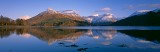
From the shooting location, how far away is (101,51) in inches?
1043

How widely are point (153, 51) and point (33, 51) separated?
45.5 feet

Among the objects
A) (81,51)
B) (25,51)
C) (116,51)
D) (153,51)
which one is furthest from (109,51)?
(25,51)

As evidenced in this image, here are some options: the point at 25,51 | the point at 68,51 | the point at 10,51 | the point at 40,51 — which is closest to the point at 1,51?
the point at 10,51

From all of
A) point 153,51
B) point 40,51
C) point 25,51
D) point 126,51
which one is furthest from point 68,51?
point 153,51

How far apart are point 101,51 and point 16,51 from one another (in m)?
9.88

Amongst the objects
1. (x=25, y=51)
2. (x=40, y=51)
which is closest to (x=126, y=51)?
(x=40, y=51)

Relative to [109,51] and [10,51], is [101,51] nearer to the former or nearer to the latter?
[109,51]

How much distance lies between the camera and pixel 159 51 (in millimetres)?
26078

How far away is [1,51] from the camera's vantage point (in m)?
26.6

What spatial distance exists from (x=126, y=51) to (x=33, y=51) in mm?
10760

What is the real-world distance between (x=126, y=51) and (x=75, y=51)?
5.89 m

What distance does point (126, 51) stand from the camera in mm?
26406

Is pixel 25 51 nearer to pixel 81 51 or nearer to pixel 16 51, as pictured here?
pixel 16 51

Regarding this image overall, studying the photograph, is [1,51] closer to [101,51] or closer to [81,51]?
[81,51]
